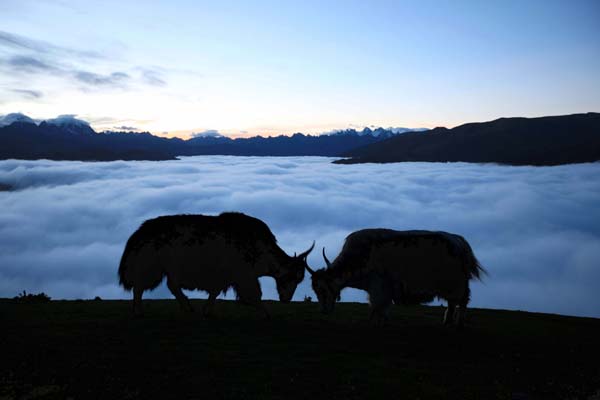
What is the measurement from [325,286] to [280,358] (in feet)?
16.7

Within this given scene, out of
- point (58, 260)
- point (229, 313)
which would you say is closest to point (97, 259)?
point (58, 260)

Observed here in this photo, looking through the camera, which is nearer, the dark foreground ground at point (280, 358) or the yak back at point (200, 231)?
the dark foreground ground at point (280, 358)

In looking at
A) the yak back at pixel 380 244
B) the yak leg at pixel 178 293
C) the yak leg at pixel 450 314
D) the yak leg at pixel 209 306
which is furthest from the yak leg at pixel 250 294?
the yak leg at pixel 450 314

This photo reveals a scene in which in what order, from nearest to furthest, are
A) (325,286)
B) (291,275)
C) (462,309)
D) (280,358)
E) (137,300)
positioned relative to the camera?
(280,358), (462,309), (137,300), (325,286), (291,275)

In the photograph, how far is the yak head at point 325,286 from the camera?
14.1m

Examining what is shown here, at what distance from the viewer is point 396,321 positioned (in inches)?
564

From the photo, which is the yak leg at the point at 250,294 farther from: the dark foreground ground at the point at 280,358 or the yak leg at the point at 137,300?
the yak leg at the point at 137,300

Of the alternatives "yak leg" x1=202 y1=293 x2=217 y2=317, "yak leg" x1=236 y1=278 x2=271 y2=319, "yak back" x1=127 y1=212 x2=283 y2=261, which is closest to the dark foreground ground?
"yak leg" x1=236 y1=278 x2=271 y2=319

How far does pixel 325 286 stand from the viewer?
14.2 meters

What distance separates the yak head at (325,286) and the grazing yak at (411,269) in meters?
0.52

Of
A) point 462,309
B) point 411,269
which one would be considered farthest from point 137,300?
point 462,309

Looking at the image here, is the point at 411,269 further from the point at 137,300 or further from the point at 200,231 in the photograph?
the point at 137,300

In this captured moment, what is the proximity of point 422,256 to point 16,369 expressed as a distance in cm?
1044

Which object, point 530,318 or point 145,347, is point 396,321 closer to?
point 530,318
